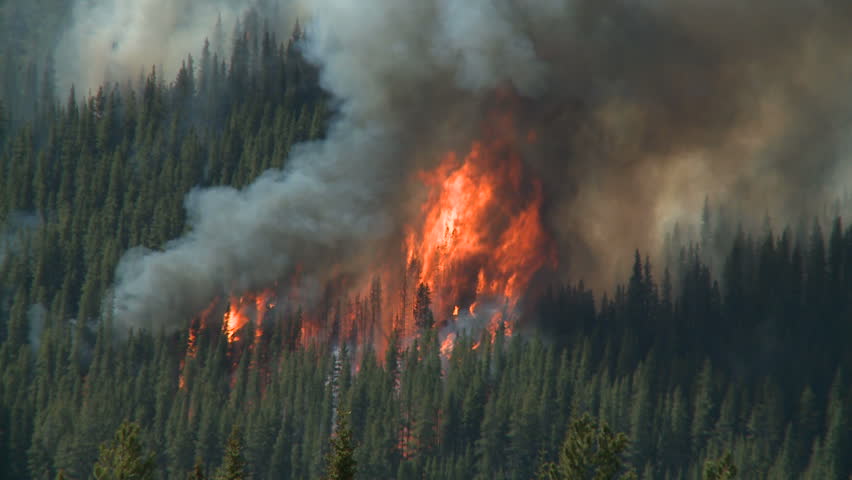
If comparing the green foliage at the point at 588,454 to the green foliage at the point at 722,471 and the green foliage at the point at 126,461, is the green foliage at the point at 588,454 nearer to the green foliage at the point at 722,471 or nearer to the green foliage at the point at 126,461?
the green foliage at the point at 722,471

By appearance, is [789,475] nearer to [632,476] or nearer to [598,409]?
[598,409]

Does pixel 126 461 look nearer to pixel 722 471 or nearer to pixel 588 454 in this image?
pixel 588 454

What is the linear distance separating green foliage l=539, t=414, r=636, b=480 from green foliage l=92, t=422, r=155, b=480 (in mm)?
25450

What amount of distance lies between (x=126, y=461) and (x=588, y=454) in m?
28.2

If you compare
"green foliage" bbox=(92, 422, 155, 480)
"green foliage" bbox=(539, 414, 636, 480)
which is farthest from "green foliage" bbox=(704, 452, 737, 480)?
"green foliage" bbox=(92, 422, 155, 480)

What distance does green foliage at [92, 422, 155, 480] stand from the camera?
273ft

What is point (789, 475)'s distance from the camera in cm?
17725

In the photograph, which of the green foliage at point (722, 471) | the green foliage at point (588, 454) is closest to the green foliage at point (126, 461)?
the green foliage at point (588, 454)

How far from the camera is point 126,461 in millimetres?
83188

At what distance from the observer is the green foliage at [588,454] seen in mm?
84312

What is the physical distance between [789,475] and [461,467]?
40.8 m

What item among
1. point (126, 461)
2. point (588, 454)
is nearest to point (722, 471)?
point (588, 454)

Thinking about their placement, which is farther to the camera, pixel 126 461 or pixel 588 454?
A: pixel 588 454

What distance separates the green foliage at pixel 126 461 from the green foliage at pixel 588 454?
83.5ft
